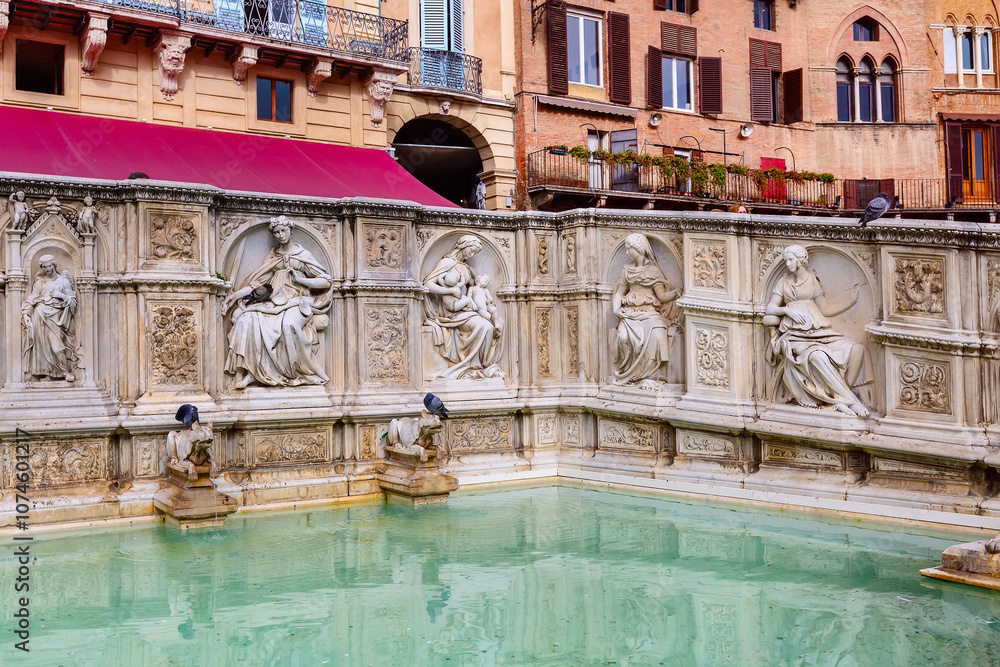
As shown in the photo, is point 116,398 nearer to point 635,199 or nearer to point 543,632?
point 543,632

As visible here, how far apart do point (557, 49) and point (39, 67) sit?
1358 centimetres

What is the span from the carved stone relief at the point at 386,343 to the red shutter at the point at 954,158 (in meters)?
28.2

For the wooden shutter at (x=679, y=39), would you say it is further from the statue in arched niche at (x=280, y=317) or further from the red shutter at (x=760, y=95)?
the statue in arched niche at (x=280, y=317)

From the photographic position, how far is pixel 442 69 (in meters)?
24.6

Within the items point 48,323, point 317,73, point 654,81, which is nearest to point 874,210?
point 48,323

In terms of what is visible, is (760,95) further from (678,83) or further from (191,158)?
(191,158)

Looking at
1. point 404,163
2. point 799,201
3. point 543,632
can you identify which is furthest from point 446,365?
point 799,201

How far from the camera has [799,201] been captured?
31422 millimetres

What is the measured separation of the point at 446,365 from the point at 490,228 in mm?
1666

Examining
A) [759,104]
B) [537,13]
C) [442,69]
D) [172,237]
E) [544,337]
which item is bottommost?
[544,337]

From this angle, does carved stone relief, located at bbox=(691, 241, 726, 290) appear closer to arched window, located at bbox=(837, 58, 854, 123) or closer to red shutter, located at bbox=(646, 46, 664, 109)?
red shutter, located at bbox=(646, 46, 664, 109)

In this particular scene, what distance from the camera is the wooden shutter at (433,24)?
24.5 m

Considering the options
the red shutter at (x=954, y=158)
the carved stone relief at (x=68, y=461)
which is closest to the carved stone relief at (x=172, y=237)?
the carved stone relief at (x=68, y=461)

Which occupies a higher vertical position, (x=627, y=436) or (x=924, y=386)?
(x=924, y=386)
